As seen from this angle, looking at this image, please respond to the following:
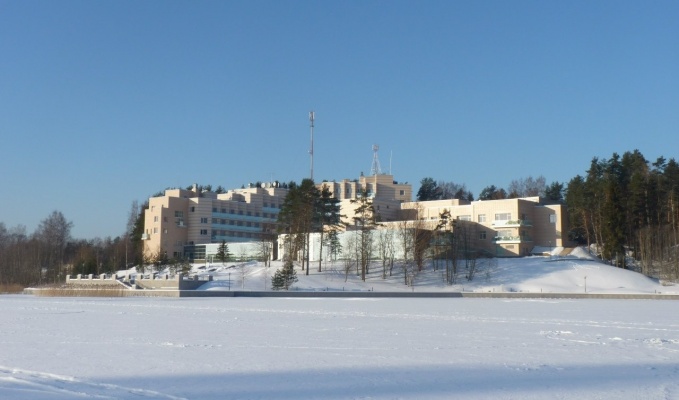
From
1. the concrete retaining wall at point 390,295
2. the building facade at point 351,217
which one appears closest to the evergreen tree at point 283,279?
the concrete retaining wall at point 390,295

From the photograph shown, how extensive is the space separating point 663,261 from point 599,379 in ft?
209

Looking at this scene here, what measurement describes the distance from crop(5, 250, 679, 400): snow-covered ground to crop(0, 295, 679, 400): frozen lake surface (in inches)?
1.4

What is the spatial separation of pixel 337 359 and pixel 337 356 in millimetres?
510

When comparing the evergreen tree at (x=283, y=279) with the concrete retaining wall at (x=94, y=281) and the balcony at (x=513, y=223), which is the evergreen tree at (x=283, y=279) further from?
the balcony at (x=513, y=223)

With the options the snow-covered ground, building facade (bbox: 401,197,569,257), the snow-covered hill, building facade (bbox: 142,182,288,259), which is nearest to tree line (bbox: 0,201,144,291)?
building facade (bbox: 142,182,288,259)

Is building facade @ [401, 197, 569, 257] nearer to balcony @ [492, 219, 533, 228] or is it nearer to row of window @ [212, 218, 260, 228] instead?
balcony @ [492, 219, 533, 228]

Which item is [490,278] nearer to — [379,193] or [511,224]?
[511,224]

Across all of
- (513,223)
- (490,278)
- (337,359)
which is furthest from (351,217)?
(337,359)

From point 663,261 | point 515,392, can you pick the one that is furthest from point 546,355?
point 663,261

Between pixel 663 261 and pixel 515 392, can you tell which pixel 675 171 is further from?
pixel 515 392

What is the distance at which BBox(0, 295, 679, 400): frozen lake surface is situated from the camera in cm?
1220

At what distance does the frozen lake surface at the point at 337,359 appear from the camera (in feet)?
40.0

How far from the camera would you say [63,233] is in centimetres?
11750

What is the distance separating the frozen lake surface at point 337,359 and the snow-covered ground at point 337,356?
1.4 inches
